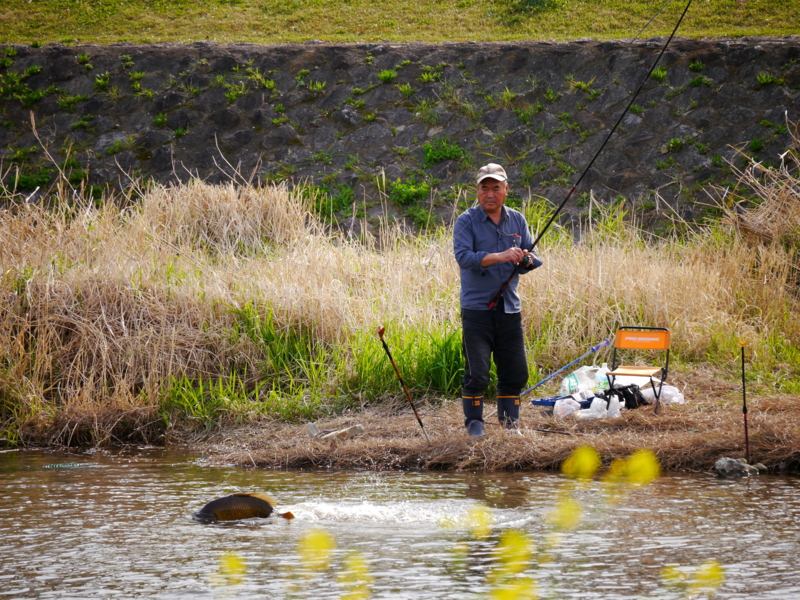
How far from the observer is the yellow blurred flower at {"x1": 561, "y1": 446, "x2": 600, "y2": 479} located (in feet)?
19.0

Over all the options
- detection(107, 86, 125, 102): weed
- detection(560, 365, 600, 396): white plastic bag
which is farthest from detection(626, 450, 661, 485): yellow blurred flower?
detection(107, 86, 125, 102): weed

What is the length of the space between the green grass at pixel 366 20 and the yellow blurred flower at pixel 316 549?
16.4 meters

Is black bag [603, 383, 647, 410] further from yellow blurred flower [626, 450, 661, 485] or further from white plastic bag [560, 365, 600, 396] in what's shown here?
yellow blurred flower [626, 450, 661, 485]

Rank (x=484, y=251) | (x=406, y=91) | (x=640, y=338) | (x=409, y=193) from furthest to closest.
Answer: (x=406, y=91) → (x=409, y=193) → (x=640, y=338) → (x=484, y=251)

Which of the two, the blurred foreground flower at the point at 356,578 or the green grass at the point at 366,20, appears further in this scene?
the green grass at the point at 366,20

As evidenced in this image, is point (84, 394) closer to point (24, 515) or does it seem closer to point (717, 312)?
point (24, 515)

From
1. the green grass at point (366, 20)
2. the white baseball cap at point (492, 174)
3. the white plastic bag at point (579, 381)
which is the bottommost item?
the white plastic bag at point (579, 381)

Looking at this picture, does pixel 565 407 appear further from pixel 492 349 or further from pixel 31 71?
pixel 31 71

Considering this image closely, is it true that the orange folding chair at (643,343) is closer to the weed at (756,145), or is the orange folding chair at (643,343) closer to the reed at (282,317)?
the reed at (282,317)

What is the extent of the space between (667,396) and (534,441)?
163cm

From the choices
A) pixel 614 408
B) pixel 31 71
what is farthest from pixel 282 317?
pixel 31 71

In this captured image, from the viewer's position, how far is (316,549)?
13.6 feet

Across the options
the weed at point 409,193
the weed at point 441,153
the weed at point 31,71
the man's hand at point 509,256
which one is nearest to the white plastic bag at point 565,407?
the man's hand at point 509,256

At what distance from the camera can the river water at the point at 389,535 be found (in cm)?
A: 361
